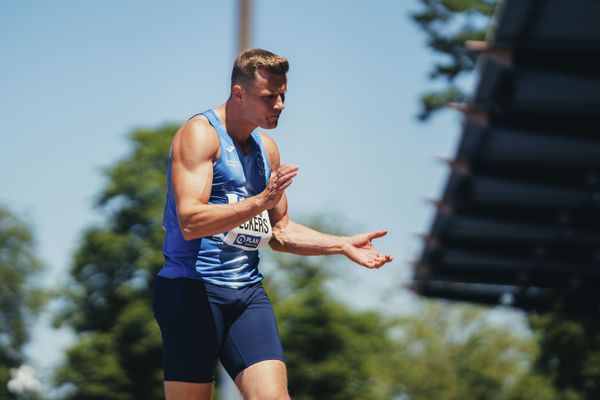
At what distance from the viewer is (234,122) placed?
18.6ft

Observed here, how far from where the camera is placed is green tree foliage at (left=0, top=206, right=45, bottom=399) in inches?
2441

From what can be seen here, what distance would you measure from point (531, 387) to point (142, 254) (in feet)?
71.2

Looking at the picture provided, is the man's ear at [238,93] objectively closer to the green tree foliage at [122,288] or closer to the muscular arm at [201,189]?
the muscular arm at [201,189]

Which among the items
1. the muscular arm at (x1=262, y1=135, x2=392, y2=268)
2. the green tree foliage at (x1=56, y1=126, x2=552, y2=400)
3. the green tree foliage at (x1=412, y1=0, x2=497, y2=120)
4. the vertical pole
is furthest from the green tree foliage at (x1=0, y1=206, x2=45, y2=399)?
the muscular arm at (x1=262, y1=135, x2=392, y2=268)

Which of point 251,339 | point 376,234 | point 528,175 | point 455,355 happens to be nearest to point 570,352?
point 528,175

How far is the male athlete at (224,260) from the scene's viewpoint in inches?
216

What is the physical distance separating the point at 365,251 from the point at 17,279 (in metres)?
58.6

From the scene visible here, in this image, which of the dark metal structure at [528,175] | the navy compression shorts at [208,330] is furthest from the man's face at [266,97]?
the dark metal structure at [528,175]

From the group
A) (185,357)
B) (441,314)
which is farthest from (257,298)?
(441,314)

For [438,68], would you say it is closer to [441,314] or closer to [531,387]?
[531,387]

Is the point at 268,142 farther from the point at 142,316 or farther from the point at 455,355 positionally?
the point at 455,355

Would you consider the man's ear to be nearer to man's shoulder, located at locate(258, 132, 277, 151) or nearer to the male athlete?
the male athlete

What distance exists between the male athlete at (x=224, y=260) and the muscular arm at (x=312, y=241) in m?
0.02

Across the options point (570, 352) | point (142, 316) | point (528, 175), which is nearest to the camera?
point (528, 175)
